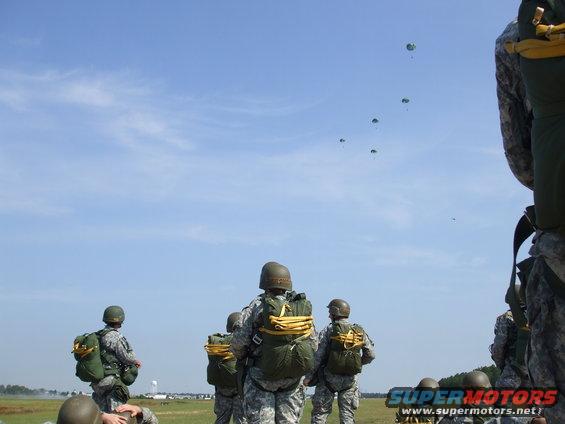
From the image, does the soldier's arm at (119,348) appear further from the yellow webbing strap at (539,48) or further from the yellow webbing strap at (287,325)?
the yellow webbing strap at (539,48)

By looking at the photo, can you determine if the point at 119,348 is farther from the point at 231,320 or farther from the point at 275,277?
the point at 275,277

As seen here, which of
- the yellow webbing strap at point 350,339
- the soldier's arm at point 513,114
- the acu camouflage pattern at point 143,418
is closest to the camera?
the soldier's arm at point 513,114

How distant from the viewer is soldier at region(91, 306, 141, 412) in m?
15.1

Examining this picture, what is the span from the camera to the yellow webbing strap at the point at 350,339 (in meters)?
15.4

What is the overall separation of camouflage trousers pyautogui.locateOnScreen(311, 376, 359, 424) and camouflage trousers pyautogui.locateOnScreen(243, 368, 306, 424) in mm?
5535

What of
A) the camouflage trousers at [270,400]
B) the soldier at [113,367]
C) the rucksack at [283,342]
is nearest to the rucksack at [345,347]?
the soldier at [113,367]

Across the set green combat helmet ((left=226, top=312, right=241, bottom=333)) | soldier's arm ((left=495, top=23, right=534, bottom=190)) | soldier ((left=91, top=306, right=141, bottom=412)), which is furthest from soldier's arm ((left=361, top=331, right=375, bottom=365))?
soldier's arm ((left=495, top=23, right=534, bottom=190))

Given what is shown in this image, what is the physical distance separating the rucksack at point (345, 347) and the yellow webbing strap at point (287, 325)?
5227 millimetres

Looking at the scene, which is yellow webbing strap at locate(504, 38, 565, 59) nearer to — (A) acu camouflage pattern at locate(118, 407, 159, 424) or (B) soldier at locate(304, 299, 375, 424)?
(A) acu camouflage pattern at locate(118, 407, 159, 424)

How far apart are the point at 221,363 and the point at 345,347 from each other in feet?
8.16

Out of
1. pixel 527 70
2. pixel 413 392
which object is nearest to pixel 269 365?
pixel 413 392

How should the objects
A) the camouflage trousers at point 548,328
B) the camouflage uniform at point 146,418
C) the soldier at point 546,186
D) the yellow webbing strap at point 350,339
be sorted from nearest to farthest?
the soldier at point 546,186 < the camouflage trousers at point 548,328 < the camouflage uniform at point 146,418 < the yellow webbing strap at point 350,339

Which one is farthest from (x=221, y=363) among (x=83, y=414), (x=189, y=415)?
(x=189, y=415)

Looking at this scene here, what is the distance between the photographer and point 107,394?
15.2 meters
